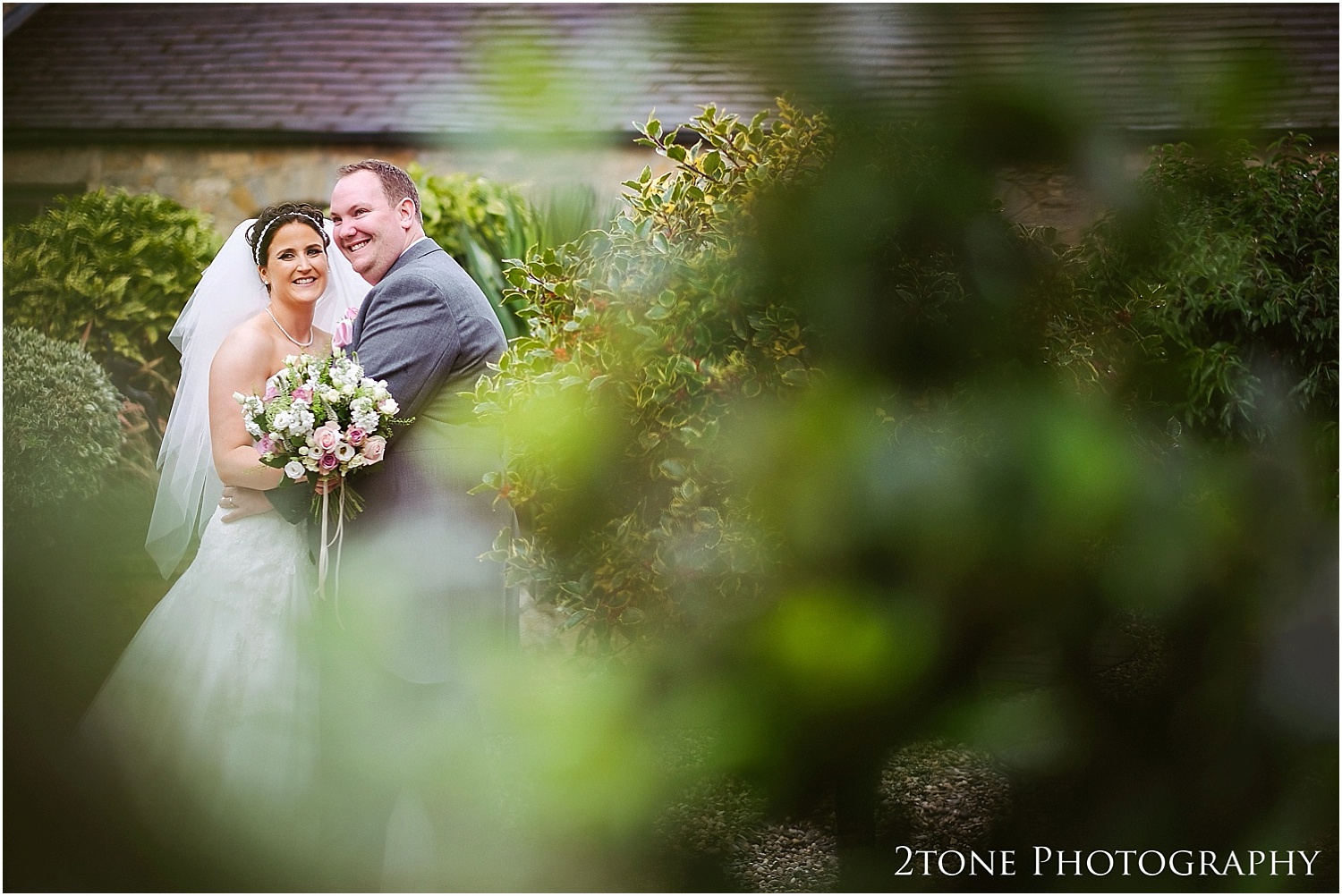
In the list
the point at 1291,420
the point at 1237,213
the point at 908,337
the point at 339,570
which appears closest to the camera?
the point at 908,337

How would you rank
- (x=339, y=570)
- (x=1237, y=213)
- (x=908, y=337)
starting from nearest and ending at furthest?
(x=908, y=337), (x=1237, y=213), (x=339, y=570)

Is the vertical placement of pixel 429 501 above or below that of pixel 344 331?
below

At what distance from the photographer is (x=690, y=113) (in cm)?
237

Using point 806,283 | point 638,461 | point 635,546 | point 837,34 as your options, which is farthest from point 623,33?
point 635,546

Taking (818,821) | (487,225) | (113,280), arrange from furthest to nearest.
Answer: (487,225) < (113,280) < (818,821)

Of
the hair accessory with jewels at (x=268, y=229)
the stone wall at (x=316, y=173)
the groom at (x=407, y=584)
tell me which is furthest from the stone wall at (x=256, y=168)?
the hair accessory with jewels at (x=268, y=229)

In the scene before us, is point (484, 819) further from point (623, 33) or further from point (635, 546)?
point (623, 33)

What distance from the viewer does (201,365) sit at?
8.28 feet

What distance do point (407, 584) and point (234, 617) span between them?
1.41ft

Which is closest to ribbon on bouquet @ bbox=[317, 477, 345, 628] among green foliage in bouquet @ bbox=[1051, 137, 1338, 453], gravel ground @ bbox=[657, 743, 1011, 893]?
gravel ground @ bbox=[657, 743, 1011, 893]

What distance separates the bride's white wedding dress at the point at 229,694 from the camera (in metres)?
2.51

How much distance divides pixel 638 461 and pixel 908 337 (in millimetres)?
615

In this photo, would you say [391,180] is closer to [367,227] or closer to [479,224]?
[367,227]

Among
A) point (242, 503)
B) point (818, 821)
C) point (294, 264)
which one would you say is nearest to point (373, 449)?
point (242, 503)
